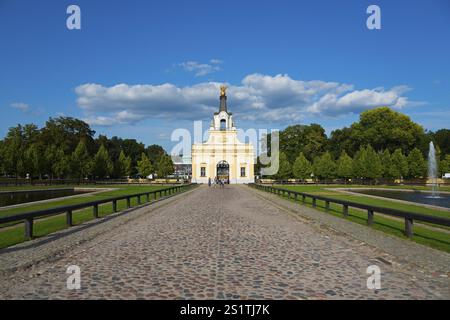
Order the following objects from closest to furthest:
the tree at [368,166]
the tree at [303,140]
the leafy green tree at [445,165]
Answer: the tree at [368,166], the leafy green tree at [445,165], the tree at [303,140]

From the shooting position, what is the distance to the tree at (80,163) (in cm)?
7019

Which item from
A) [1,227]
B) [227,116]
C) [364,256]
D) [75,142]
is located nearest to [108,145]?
[75,142]

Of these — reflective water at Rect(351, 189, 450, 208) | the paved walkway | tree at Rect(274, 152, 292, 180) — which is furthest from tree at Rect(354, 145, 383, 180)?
the paved walkway

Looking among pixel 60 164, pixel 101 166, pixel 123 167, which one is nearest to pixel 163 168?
pixel 123 167

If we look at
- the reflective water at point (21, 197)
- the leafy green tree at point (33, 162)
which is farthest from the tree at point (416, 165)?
the leafy green tree at point (33, 162)

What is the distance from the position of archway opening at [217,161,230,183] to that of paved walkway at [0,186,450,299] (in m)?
75.2

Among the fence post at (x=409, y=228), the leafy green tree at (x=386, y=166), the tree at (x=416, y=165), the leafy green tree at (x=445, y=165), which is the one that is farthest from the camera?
the leafy green tree at (x=445, y=165)

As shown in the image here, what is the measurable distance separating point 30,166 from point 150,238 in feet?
199

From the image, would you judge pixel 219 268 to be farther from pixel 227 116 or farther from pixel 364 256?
pixel 227 116

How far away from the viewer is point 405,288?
6.16 m

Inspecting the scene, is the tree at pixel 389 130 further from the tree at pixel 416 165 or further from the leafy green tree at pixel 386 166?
the leafy green tree at pixel 386 166

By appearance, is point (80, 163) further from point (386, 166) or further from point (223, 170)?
point (386, 166)

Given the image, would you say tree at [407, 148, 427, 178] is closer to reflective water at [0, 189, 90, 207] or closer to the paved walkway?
reflective water at [0, 189, 90, 207]

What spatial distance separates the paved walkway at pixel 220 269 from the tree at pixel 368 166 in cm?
6356
